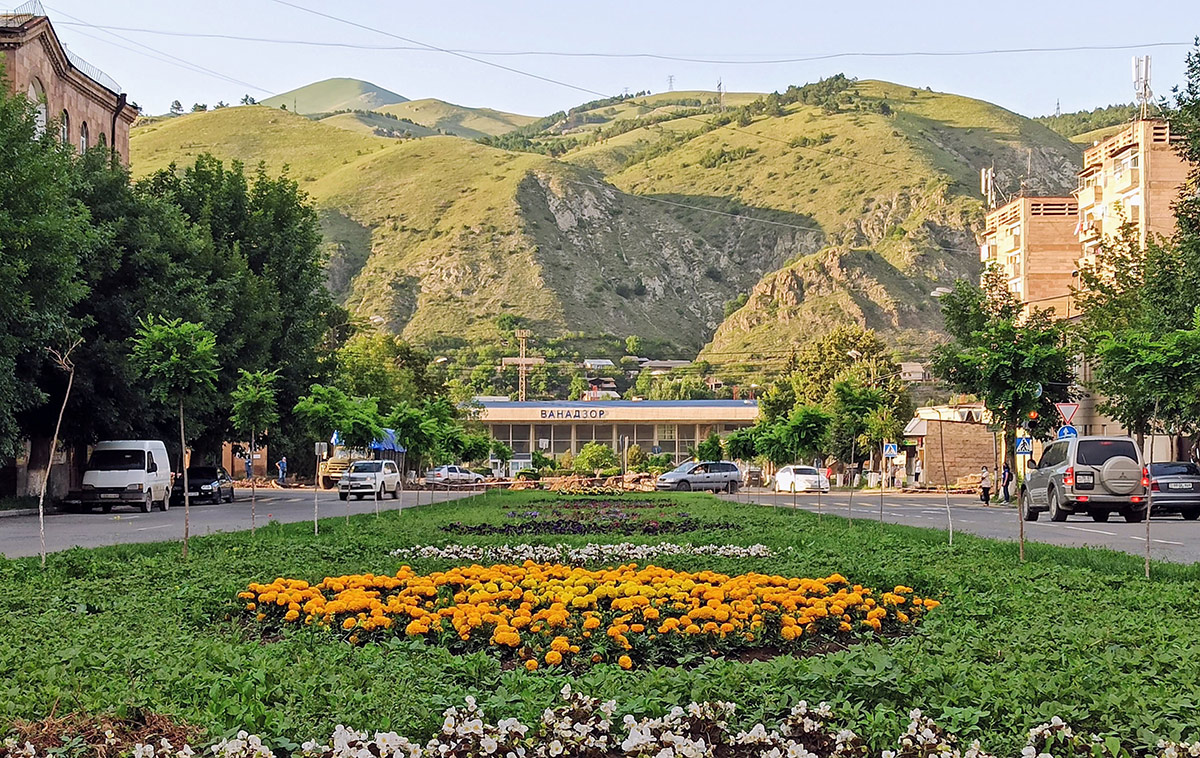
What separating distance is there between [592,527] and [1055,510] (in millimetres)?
13215

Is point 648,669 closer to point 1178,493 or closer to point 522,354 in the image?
point 1178,493

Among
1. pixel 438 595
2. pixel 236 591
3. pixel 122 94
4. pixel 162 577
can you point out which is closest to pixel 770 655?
pixel 438 595

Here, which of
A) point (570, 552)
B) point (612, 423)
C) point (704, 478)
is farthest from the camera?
point (612, 423)

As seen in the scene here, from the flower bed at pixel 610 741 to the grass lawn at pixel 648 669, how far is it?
135mm

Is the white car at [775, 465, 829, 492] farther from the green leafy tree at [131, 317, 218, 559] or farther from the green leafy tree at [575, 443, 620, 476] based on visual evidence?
the green leafy tree at [131, 317, 218, 559]

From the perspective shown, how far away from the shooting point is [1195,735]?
575 cm

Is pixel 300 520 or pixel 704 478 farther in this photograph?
pixel 704 478

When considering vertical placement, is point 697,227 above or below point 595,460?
above

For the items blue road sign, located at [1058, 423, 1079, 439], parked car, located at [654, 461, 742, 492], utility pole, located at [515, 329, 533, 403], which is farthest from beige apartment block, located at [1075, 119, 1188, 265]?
utility pole, located at [515, 329, 533, 403]

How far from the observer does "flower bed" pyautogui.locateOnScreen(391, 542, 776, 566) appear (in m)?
16.0

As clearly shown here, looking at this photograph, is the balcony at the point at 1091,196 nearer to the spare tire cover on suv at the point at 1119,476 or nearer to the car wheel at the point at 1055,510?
the car wheel at the point at 1055,510

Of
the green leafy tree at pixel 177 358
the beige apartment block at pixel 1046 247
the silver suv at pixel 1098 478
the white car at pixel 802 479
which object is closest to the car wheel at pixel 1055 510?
the silver suv at pixel 1098 478

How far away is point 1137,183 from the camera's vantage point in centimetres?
6116

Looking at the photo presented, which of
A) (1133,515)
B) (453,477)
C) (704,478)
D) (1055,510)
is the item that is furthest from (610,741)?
(453,477)
